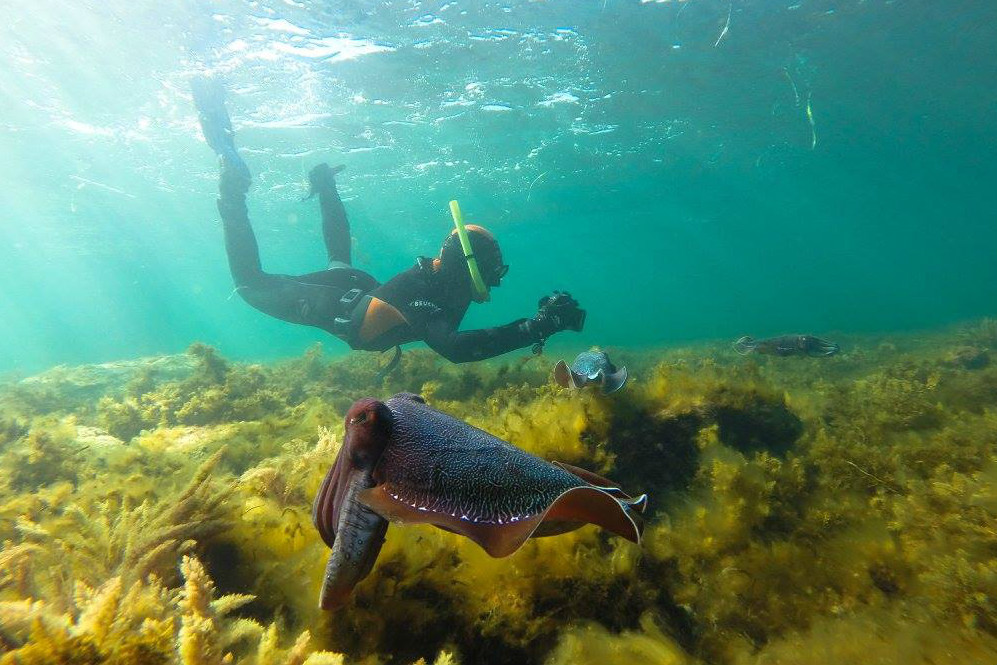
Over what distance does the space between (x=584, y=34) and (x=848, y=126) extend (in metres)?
23.3

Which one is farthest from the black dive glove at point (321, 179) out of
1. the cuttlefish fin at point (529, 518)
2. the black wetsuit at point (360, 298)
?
the cuttlefish fin at point (529, 518)

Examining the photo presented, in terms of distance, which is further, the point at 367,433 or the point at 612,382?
the point at 612,382

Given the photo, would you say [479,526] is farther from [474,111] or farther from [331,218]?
[474,111]

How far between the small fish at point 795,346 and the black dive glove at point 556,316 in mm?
3026

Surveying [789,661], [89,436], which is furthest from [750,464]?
[89,436]

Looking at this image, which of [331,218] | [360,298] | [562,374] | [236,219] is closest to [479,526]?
[562,374]

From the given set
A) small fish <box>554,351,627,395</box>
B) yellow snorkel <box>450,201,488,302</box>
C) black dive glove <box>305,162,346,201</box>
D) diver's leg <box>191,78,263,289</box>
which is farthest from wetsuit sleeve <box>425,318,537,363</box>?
black dive glove <box>305,162,346,201</box>

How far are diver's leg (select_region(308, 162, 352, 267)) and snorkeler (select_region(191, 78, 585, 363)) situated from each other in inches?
1.2

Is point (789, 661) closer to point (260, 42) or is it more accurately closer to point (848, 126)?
point (260, 42)

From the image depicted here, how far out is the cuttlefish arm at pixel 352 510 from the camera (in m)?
1.37

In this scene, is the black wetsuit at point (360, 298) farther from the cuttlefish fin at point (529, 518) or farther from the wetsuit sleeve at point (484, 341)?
the cuttlefish fin at point (529, 518)

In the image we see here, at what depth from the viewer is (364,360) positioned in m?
11.2

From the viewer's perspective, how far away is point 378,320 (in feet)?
24.9

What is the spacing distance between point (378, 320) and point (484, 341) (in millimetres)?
2332
